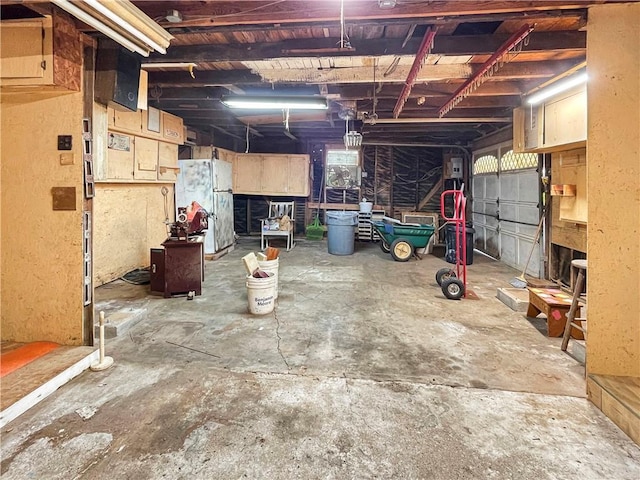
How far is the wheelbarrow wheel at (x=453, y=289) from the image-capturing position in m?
4.16

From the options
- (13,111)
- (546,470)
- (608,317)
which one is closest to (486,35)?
(608,317)

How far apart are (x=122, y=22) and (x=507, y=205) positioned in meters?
6.28

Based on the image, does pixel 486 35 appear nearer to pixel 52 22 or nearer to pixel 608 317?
pixel 608 317

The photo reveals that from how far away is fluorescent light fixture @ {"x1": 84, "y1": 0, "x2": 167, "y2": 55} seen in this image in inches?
68.0

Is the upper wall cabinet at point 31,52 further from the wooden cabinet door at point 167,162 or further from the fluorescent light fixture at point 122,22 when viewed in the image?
the wooden cabinet door at point 167,162

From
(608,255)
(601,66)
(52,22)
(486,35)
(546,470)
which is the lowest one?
(546,470)

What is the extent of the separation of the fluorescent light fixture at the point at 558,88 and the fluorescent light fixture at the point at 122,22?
376 cm

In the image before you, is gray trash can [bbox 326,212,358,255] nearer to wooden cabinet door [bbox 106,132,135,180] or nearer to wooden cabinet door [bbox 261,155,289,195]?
wooden cabinet door [bbox 261,155,289,195]

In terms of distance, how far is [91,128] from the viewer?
2.69 m

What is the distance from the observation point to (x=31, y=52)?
2369 mm

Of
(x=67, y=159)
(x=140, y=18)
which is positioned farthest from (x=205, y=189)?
(x=140, y=18)

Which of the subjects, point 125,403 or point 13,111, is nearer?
point 125,403

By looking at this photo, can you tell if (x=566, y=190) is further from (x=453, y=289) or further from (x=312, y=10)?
(x=312, y=10)

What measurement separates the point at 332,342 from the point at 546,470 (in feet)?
5.57
